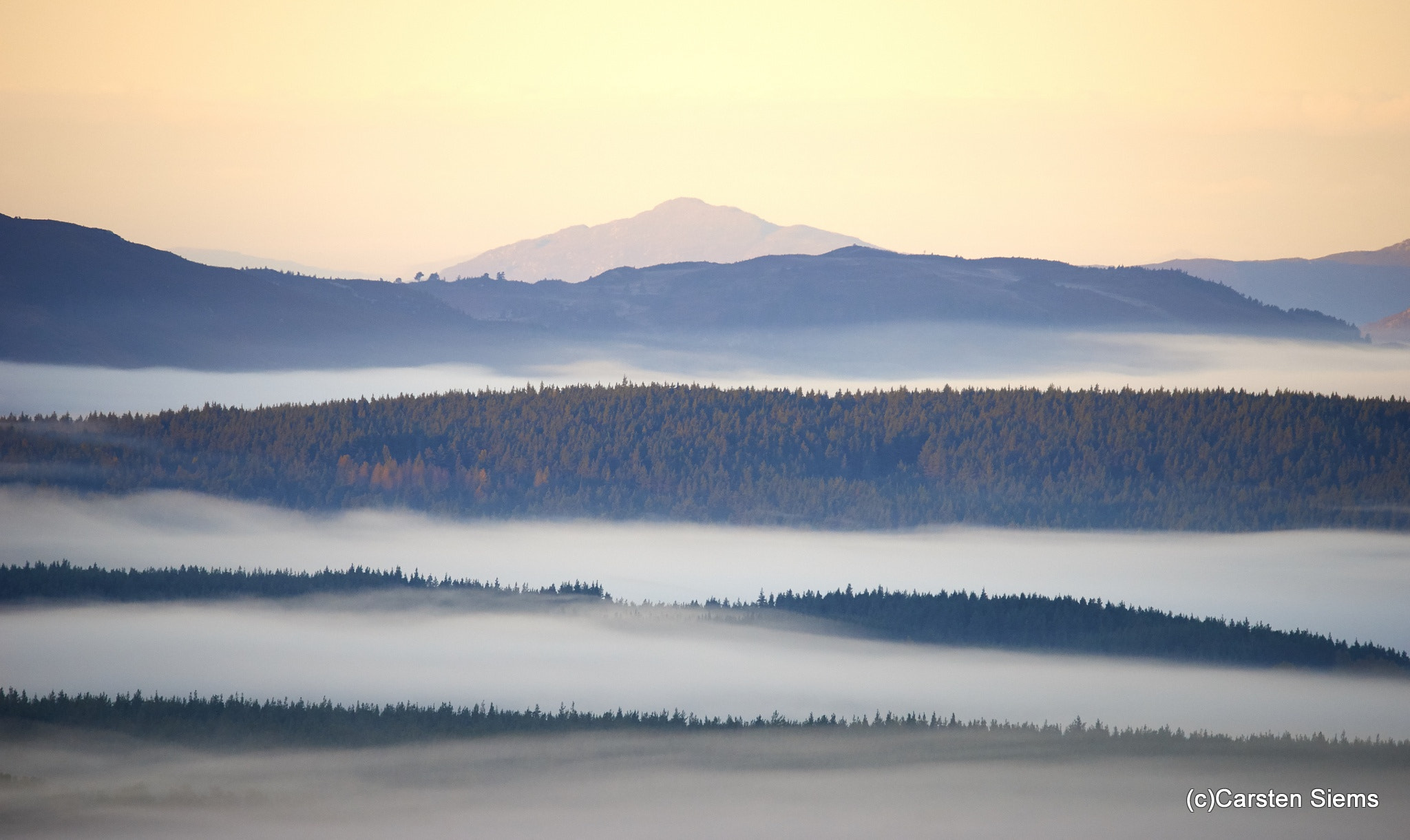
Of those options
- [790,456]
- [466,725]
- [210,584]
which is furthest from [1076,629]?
[790,456]

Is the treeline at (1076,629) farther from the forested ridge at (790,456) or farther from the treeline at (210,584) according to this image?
the forested ridge at (790,456)

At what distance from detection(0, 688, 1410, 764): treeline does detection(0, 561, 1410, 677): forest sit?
2589 centimetres

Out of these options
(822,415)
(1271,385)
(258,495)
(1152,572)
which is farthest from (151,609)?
(1271,385)

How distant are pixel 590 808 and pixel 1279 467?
121 m

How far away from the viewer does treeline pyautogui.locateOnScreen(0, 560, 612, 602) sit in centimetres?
10619

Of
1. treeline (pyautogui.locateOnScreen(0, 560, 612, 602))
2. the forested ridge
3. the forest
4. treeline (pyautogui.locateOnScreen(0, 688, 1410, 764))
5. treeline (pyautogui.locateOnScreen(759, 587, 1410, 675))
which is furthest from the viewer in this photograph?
the forested ridge

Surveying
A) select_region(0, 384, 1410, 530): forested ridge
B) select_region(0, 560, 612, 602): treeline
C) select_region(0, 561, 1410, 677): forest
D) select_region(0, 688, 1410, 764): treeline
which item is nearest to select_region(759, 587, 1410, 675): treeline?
select_region(0, 561, 1410, 677): forest

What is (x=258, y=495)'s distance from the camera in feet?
501

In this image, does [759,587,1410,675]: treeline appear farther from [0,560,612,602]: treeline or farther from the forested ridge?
the forested ridge

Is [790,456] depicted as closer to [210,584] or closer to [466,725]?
[210,584]

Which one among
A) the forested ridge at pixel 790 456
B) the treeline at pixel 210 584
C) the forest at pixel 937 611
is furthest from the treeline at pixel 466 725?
the forested ridge at pixel 790 456

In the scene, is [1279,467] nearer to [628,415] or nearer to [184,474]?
[628,415]

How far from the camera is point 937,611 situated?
105 metres

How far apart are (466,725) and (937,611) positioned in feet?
171
